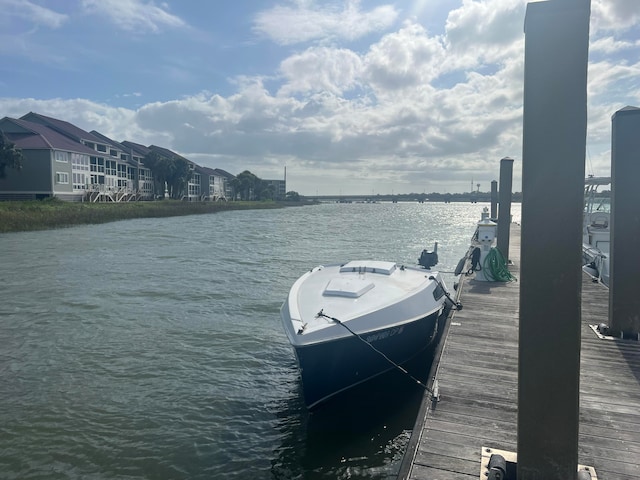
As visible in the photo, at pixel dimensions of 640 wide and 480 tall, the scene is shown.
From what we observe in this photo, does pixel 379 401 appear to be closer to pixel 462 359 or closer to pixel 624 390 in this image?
pixel 462 359

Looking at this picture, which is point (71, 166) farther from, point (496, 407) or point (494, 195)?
point (496, 407)

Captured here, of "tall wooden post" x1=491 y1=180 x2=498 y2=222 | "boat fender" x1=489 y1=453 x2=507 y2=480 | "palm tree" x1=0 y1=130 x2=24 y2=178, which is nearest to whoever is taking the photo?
"boat fender" x1=489 y1=453 x2=507 y2=480

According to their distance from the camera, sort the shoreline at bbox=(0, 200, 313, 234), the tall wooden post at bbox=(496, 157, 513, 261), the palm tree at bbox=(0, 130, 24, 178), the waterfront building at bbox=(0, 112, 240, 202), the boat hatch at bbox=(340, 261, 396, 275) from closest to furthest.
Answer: the boat hatch at bbox=(340, 261, 396, 275)
the tall wooden post at bbox=(496, 157, 513, 261)
the shoreline at bbox=(0, 200, 313, 234)
the palm tree at bbox=(0, 130, 24, 178)
the waterfront building at bbox=(0, 112, 240, 202)

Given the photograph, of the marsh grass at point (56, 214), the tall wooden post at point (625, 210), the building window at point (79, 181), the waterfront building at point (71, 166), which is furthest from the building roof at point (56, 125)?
the tall wooden post at point (625, 210)

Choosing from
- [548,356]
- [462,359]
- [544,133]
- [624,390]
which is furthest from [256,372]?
[544,133]

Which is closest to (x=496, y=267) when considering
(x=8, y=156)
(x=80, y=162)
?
(x=8, y=156)

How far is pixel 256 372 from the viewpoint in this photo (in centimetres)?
912

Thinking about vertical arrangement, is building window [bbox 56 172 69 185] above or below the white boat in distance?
above

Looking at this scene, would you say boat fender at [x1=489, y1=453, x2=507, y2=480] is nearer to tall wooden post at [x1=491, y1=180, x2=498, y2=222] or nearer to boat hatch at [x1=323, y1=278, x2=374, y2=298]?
boat hatch at [x1=323, y1=278, x2=374, y2=298]

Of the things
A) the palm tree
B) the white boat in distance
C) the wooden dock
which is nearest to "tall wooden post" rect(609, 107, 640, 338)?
the wooden dock

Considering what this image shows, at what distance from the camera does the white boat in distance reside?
664 cm

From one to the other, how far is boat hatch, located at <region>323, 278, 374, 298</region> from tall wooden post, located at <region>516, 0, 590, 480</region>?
4925 mm

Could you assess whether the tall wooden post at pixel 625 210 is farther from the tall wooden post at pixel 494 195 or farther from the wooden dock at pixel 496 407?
the tall wooden post at pixel 494 195

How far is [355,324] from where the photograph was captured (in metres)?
6.90
